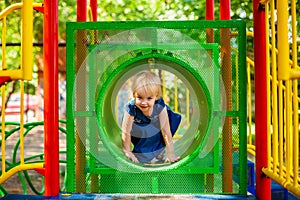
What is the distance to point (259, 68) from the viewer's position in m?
3.14

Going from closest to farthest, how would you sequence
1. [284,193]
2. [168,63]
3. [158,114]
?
[168,63] → [158,114] → [284,193]

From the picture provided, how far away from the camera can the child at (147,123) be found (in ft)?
12.3

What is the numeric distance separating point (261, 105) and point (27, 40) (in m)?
1.51

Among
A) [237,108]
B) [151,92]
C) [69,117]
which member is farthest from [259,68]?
[69,117]

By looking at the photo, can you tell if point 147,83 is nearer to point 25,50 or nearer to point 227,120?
point 227,120

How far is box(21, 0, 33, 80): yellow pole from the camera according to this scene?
8.91ft

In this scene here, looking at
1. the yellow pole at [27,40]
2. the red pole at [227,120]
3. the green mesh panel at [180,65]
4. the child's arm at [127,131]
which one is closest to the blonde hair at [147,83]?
the child's arm at [127,131]

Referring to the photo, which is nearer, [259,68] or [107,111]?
[259,68]

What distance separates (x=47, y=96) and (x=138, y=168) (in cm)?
80

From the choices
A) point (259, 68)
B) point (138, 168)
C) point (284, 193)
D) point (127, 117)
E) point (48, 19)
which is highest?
point (48, 19)

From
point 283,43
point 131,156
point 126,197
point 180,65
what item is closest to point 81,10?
point 180,65

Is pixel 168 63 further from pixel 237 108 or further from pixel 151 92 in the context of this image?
pixel 237 108

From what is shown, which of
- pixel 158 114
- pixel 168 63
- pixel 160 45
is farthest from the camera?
pixel 158 114

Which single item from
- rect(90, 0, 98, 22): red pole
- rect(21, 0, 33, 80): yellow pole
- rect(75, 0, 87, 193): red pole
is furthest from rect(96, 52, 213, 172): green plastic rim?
rect(90, 0, 98, 22): red pole
